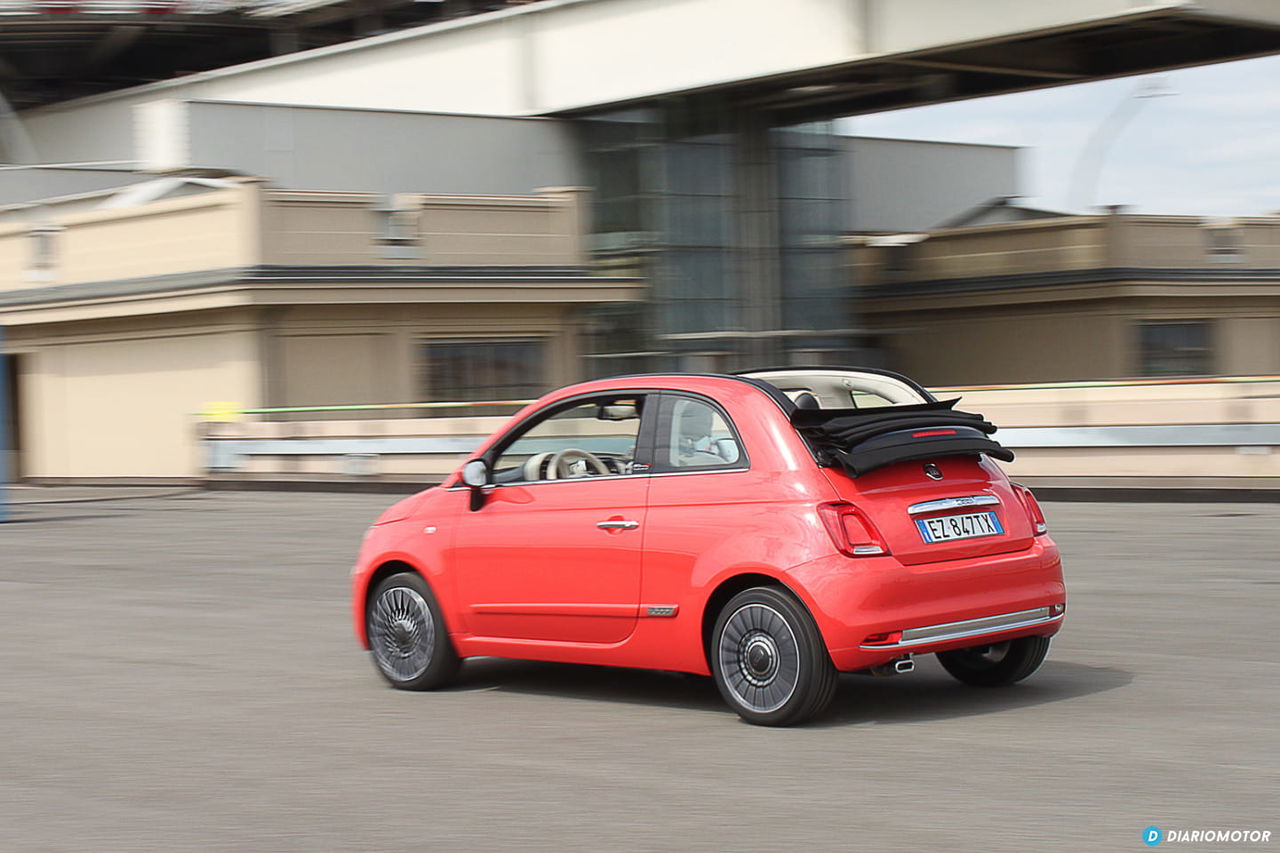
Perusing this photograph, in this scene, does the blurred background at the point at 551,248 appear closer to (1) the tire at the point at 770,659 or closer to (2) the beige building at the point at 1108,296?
(2) the beige building at the point at 1108,296

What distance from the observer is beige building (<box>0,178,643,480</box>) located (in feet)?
97.8

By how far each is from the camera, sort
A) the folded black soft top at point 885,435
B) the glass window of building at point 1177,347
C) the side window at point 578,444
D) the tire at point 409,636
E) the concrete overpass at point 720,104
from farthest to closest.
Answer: the glass window of building at point 1177,347, the concrete overpass at point 720,104, the tire at point 409,636, the side window at point 578,444, the folded black soft top at point 885,435

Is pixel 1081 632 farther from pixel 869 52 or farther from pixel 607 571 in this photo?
pixel 869 52

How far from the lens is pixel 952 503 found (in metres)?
7.30

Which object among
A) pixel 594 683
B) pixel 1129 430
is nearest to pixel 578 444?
pixel 594 683

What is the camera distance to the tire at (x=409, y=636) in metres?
8.48

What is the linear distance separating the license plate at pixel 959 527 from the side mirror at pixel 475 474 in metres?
2.25

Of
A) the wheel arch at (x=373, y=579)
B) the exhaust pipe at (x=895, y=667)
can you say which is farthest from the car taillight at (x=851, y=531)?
the wheel arch at (x=373, y=579)

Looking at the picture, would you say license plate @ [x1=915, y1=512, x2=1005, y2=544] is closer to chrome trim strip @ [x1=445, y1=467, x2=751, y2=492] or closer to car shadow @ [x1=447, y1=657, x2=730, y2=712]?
chrome trim strip @ [x1=445, y1=467, x2=751, y2=492]

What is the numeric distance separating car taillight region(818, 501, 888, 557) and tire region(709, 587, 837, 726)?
327mm

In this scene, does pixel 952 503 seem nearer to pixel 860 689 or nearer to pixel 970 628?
pixel 970 628

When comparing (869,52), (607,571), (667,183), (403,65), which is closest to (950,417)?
(607,571)

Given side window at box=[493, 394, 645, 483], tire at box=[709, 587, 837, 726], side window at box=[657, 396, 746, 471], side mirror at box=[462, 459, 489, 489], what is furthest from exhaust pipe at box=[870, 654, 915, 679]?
side mirror at box=[462, 459, 489, 489]

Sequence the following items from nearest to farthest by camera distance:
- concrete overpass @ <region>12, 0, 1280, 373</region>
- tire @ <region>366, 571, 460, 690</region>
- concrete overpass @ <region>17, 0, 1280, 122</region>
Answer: tire @ <region>366, 571, 460, 690</region> < concrete overpass @ <region>17, 0, 1280, 122</region> < concrete overpass @ <region>12, 0, 1280, 373</region>
